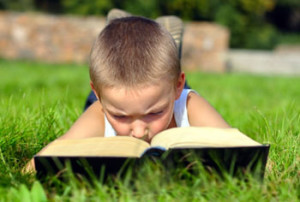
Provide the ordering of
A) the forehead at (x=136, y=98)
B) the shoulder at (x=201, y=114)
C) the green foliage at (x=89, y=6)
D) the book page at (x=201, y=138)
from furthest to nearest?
the green foliage at (x=89, y=6), the shoulder at (x=201, y=114), the forehead at (x=136, y=98), the book page at (x=201, y=138)

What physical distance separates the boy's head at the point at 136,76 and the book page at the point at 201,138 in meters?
0.22

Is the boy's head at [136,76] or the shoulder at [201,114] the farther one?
the shoulder at [201,114]

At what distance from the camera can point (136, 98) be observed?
5.82ft

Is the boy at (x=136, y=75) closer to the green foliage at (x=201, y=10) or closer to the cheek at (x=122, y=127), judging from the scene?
the cheek at (x=122, y=127)

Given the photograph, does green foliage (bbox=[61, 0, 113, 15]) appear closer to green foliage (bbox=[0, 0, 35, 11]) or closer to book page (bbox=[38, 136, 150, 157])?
green foliage (bbox=[0, 0, 35, 11])

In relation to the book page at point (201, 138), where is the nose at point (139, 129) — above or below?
below

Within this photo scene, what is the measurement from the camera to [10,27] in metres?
11.8

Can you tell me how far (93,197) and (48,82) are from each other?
5130 mm

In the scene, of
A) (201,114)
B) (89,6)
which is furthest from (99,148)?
(89,6)

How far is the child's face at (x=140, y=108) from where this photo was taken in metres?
1.78

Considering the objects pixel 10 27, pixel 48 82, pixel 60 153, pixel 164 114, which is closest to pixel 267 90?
pixel 48 82

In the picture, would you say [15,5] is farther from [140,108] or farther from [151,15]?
[140,108]

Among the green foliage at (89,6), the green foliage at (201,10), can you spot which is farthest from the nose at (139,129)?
the green foliage at (89,6)

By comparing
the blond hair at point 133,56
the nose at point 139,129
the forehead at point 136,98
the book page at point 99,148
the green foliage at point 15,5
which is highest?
the blond hair at point 133,56
